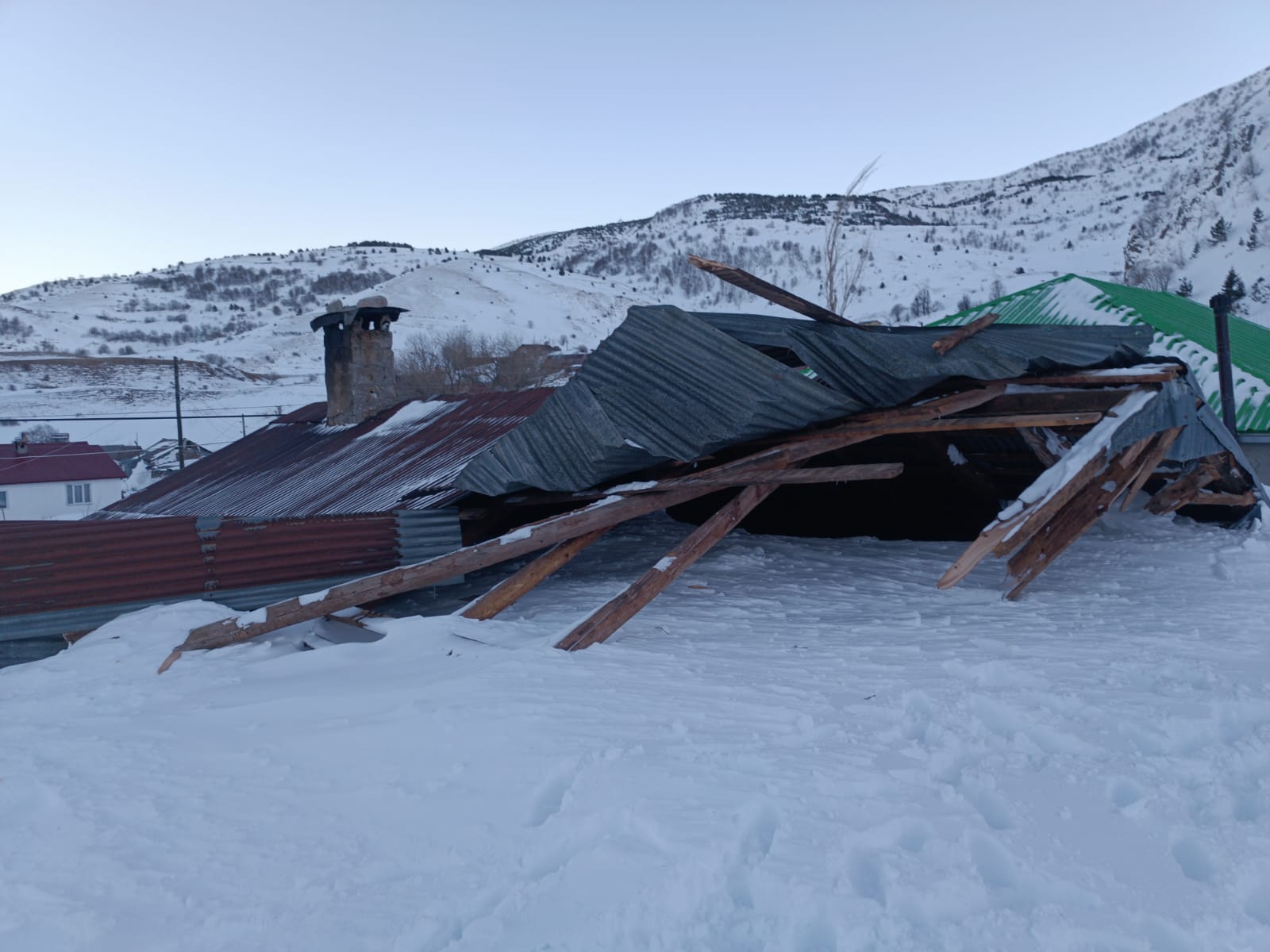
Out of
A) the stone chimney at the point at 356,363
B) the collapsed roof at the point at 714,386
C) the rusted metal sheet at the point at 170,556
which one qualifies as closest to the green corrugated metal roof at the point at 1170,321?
the collapsed roof at the point at 714,386

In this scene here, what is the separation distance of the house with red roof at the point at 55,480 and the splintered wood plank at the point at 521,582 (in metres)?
32.1

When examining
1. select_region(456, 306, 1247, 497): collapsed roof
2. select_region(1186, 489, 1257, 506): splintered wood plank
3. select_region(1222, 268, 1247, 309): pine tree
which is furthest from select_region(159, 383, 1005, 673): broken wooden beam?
select_region(1222, 268, 1247, 309): pine tree

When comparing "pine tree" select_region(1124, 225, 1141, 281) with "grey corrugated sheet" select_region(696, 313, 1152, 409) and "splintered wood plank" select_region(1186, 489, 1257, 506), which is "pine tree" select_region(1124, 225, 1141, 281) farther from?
"grey corrugated sheet" select_region(696, 313, 1152, 409)

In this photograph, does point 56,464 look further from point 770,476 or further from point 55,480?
point 770,476

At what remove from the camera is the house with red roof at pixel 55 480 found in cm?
3181

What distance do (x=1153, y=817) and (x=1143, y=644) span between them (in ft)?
8.18

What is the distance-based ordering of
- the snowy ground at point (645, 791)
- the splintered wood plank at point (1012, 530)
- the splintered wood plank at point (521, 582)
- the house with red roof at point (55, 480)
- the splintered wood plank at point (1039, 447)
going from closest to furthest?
1. the snowy ground at point (645, 791)
2. the splintered wood plank at point (521, 582)
3. the splintered wood plank at point (1012, 530)
4. the splintered wood plank at point (1039, 447)
5. the house with red roof at point (55, 480)

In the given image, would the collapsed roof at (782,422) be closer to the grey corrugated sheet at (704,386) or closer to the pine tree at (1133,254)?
the grey corrugated sheet at (704,386)

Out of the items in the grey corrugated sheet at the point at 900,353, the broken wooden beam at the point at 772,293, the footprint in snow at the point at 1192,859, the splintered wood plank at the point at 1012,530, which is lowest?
the footprint in snow at the point at 1192,859

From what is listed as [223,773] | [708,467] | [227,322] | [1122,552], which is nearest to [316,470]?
[708,467]

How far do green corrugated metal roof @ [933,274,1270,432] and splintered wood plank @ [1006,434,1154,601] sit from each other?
18.9ft

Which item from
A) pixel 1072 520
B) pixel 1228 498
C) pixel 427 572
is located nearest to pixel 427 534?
pixel 427 572

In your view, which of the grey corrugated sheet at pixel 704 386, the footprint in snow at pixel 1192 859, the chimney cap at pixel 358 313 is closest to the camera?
the footprint in snow at pixel 1192 859

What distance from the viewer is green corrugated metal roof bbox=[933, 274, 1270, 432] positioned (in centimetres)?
1405
